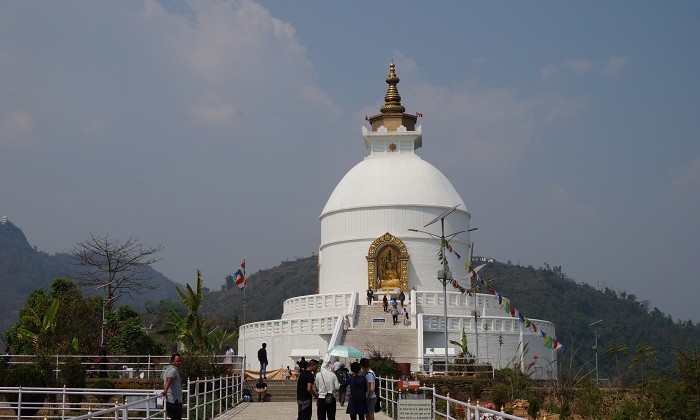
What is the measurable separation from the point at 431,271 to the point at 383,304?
5.21 metres

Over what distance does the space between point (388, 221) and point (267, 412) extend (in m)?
24.8

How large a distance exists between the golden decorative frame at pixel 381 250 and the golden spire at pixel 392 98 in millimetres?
8637

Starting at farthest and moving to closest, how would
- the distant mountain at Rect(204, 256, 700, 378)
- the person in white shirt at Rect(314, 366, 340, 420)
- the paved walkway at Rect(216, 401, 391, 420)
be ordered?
the distant mountain at Rect(204, 256, 700, 378)
the paved walkway at Rect(216, 401, 391, 420)
the person in white shirt at Rect(314, 366, 340, 420)

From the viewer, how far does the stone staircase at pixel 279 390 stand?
1270 inches

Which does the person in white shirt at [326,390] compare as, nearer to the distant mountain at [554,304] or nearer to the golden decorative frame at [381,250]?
the golden decorative frame at [381,250]

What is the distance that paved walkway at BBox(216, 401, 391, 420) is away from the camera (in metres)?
24.6

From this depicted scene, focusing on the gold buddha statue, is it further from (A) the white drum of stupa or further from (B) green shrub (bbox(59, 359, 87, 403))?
(B) green shrub (bbox(59, 359, 87, 403))

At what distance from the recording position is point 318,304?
159 ft

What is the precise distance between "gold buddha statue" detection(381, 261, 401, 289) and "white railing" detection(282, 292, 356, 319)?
2832 millimetres

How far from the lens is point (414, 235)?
50.2 meters

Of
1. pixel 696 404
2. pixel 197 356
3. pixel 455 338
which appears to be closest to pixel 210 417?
pixel 197 356

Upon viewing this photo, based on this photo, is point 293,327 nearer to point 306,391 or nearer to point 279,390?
point 279,390

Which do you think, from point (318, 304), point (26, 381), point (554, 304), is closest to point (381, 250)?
point (318, 304)

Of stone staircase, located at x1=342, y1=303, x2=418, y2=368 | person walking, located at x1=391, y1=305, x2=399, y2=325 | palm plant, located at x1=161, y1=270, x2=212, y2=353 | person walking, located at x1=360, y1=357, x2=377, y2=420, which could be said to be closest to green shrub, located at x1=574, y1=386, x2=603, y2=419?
person walking, located at x1=360, y1=357, x2=377, y2=420
